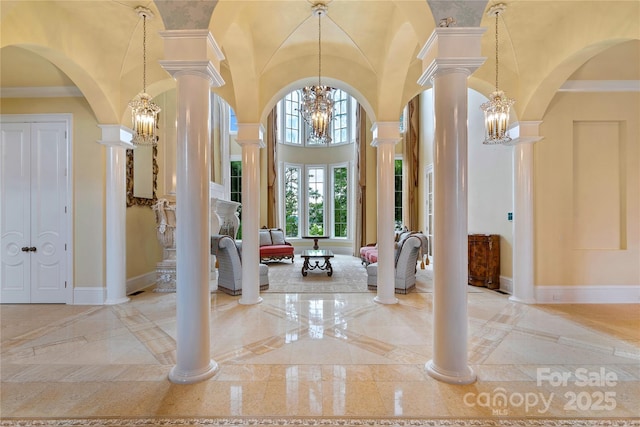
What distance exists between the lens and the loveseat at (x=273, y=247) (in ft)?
29.0

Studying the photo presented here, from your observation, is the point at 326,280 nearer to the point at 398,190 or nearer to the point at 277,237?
the point at 277,237

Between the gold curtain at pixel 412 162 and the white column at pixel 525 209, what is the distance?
495cm

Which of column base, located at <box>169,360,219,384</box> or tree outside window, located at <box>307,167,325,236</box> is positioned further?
tree outside window, located at <box>307,167,325,236</box>

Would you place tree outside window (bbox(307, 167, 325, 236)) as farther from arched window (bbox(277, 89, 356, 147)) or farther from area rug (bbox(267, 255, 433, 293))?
area rug (bbox(267, 255, 433, 293))

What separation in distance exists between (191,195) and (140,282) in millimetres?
4520

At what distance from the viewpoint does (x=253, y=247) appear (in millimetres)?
4797

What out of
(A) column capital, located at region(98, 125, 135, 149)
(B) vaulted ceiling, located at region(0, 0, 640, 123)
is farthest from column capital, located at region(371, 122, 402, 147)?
(A) column capital, located at region(98, 125, 135, 149)

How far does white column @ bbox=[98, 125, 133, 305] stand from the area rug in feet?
8.35

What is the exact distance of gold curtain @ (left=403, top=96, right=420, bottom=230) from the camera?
9953 millimetres

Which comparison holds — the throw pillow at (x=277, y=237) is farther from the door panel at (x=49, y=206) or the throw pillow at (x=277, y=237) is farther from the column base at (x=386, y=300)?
the door panel at (x=49, y=206)

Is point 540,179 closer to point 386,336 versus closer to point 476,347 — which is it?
point 476,347

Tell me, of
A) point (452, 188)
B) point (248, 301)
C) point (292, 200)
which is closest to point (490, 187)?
point (452, 188)

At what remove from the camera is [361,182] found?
10.6 m

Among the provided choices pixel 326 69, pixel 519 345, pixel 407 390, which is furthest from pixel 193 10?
pixel 519 345
